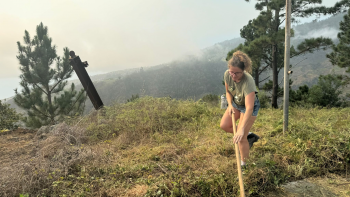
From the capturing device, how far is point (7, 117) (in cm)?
841

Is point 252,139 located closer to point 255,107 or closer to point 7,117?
point 255,107

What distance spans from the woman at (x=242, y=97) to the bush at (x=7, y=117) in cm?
867

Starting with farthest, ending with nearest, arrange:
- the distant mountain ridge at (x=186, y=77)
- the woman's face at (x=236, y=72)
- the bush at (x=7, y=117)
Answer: the distant mountain ridge at (x=186, y=77) < the bush at (x=7, y=117) < the woman's face at (x=236, y=72)

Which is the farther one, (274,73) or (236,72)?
(274,73)

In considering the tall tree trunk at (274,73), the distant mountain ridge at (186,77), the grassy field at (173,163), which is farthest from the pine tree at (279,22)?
the distant mountain ridge at (186,77)

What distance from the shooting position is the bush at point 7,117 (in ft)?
24.9

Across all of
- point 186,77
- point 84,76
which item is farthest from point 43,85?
point 186,77

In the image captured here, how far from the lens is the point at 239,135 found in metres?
1.95

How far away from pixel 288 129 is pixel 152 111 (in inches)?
121

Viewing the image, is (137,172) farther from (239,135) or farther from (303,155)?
(303,155)

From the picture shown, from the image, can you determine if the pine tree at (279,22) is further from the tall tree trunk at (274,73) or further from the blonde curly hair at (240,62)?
the blonde curly hair at (240,62)

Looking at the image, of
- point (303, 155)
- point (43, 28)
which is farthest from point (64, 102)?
point (303, 155)

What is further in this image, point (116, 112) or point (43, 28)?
point (43, 28)

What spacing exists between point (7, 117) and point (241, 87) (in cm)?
1014
